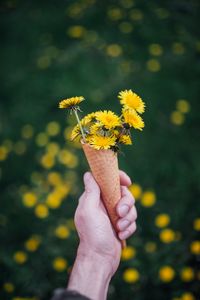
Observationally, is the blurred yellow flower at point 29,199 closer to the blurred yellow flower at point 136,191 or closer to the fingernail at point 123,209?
the blurred yellow flower at point 136,191

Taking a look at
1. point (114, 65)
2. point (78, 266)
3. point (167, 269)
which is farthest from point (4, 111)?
point (78, 266)

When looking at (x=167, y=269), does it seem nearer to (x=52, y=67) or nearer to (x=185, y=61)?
(x=185, y=61)

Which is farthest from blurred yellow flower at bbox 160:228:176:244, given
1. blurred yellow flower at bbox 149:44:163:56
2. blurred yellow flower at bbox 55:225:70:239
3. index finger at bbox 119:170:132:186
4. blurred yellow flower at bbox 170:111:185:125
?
blurred yellow flower at bbox 149:44:163:56

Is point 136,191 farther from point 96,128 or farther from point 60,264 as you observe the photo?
point 96,128

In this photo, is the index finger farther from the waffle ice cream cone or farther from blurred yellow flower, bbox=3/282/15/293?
blurred yellow flower, bbox=3/282/15/293

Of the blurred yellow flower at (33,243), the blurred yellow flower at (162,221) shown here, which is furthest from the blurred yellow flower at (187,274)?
the blurred yellow flower at (33,243)
